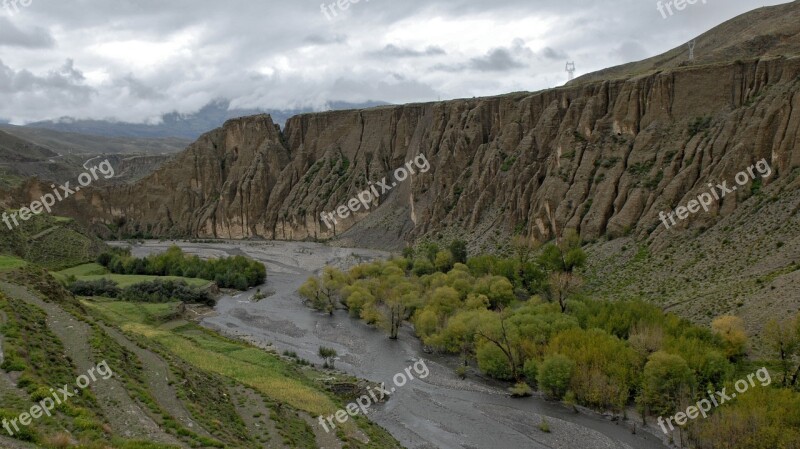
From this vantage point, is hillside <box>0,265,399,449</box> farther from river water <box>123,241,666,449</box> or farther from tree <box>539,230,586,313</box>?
tree <box>539,230,586,313</box>

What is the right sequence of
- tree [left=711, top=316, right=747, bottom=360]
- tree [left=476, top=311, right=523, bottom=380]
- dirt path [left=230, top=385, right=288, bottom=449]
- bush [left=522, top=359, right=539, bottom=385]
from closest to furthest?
dirt path [left=230, top=385, right=288, bottom=449] < tree [left=711, top=316, right=747, bottom=360] < bush [left=522, top=359, right=539, bottom=385] < tree [left=476, top=311, right=523, bottom=380]

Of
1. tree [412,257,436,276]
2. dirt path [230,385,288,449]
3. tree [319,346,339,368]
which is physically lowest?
tree [319,346,339,368]

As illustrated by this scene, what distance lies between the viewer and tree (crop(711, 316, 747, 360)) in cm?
3712

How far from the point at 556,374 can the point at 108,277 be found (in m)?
66.5

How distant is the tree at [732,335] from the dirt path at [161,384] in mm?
32277

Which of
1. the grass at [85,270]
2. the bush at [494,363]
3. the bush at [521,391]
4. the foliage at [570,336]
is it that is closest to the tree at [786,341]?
the foliage at [570,336]

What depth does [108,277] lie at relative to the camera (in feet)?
264

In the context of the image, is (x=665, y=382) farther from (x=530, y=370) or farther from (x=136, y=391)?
(x=136, y=391)

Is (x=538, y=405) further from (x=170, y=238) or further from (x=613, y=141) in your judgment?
(x=170, y=238)

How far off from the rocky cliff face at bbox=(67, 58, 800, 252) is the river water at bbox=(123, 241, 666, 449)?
95.2ft

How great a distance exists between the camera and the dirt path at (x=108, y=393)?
2052 centimetres

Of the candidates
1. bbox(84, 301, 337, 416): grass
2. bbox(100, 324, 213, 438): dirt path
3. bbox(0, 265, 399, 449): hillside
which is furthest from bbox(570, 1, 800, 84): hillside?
bbox(100, 324, 213, 438): dirt path

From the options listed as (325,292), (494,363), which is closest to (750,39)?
(494,363)

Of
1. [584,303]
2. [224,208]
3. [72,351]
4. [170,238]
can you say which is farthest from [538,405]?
[170,238]
